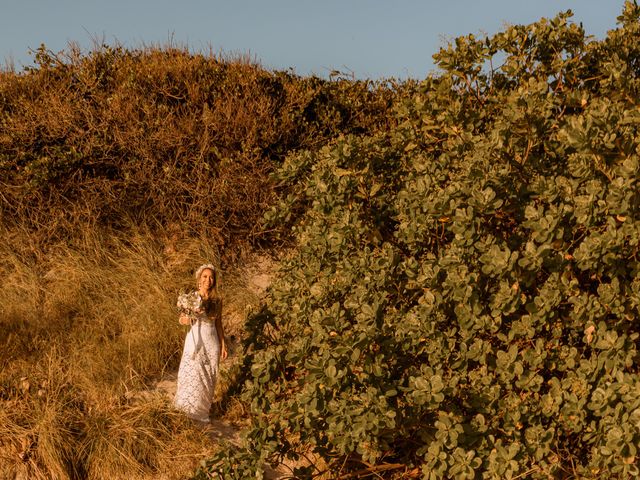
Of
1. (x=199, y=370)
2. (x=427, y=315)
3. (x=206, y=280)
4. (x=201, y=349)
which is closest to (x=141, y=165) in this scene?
(x=206, y=280)

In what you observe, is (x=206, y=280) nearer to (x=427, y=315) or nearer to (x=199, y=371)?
(x=199, y=371)

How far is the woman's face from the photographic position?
6.05m

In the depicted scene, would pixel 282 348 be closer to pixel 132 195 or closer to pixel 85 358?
pixel 85 358

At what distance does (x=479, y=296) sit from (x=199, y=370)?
8.76ft

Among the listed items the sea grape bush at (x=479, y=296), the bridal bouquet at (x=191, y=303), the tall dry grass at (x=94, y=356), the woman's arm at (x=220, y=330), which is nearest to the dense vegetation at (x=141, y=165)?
the tall dry grass at (x=94, y=356)

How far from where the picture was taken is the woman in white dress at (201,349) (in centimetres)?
580

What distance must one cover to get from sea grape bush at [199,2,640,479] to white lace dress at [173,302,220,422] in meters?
1.22

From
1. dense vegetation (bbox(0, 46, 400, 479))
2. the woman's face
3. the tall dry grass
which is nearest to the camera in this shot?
the tall dry grass

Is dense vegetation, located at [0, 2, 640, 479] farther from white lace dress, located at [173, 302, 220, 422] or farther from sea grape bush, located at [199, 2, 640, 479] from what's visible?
white lace dress, located at [173, 302, 220, 422]

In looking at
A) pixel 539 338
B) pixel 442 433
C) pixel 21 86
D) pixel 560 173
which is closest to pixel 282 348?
pixel 442 433

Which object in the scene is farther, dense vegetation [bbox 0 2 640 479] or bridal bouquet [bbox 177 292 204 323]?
bridal bouquet [bbox 177 292 204 323]

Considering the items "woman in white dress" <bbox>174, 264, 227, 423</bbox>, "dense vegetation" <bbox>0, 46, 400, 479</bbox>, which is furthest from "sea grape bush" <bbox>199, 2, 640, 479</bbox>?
"dense vegetation" <bbox>0, 46, 400, 479</bbox>

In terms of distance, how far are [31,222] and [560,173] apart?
19.8ft

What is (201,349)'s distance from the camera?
6016 millimetres
